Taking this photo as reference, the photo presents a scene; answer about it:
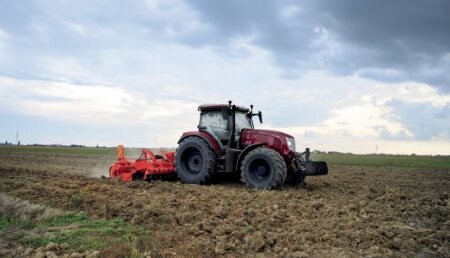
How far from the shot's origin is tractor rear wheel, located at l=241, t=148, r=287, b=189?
33.8ft

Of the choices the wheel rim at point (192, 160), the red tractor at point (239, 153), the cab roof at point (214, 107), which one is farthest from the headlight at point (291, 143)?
the wheel rim at point (192, 160)

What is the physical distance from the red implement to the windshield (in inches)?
107

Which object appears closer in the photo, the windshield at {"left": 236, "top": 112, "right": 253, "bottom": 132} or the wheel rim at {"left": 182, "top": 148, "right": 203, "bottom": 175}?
the windshield at {"left": 236, "top": 112, "right": 253, "bottom": 132}

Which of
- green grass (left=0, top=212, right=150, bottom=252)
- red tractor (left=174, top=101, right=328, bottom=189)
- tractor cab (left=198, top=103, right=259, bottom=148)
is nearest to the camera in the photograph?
green grass (left=0, top=212, right=150, bottom=252)

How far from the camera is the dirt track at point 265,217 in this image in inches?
222

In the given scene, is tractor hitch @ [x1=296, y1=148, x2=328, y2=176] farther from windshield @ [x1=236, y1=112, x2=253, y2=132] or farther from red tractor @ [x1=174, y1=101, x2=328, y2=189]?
windshield @ [x1=236, y1=112, x2=253, y2=132]

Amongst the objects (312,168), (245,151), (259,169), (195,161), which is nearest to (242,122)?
(245,151)

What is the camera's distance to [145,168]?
12531 mm

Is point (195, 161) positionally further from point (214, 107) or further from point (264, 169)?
point (264, 169)

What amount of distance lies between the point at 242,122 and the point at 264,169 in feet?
6.80

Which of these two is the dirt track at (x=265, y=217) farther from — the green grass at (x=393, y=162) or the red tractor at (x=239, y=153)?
the green grass at (x=393, y=162)

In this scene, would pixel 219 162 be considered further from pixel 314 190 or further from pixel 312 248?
pixel 312 248

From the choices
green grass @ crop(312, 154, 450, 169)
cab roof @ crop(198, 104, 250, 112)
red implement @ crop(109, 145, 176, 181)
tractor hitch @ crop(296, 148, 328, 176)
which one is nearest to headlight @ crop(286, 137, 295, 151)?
tractor hitch @ crop(296, 148, 328, 176)

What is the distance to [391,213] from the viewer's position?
8.03 metres
